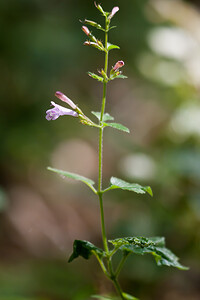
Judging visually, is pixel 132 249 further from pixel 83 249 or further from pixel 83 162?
pixel 83 162

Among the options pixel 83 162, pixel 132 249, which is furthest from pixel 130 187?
pixel 83 162

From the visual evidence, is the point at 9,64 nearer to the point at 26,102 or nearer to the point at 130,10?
the point at 26,102

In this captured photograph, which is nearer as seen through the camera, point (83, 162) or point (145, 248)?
point (145, 248)

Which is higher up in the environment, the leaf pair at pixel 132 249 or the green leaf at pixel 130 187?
the green leaf at pixel 130 187

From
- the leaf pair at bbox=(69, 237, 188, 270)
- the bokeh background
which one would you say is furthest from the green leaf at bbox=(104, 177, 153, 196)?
the bokeh background

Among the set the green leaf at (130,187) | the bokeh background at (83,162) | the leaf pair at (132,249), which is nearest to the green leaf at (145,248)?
the leaf pair at (132,249)

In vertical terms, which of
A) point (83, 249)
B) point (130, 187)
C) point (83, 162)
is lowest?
point (83, 162)

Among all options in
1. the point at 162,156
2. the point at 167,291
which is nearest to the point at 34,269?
the point at 167,291

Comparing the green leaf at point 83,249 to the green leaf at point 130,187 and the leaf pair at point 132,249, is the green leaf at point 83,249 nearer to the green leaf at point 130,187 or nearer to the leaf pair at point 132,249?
the leaf pair at point 132,249

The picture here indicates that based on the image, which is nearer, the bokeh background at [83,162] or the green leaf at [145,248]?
the green leaf at [145,248]
